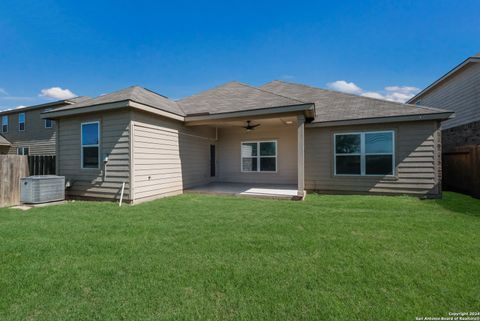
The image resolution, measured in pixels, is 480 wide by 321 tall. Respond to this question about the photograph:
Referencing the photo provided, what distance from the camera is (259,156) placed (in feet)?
34.6

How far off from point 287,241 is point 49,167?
8.68 m

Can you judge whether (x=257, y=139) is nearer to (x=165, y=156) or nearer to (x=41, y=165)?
(x=165, y=156)

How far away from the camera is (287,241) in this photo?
141 inches

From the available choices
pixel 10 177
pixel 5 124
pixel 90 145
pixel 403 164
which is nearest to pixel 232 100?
pixel 90 145

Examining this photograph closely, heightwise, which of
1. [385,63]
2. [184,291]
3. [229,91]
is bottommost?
[184,291]

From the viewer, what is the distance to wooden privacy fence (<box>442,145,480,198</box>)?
24.0ft

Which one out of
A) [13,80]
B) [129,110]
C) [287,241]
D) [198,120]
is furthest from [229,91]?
[13,80]

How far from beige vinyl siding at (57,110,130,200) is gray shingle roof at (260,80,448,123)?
6571mm

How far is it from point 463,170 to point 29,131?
26832 millimetres

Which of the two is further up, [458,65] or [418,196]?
[458,65]

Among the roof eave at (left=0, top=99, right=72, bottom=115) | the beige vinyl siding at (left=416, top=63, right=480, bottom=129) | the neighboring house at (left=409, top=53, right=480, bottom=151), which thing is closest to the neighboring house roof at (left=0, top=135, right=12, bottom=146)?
the roof eave at (left=0, top=99, right=72, bottom=115)

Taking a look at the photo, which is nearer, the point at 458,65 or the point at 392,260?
the point at 392,260

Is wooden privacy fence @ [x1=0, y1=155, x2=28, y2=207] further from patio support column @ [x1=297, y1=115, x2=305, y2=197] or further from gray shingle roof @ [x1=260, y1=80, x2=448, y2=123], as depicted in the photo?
gray shingle roof @ [x1=260, y1=80, x2=448, y2=123]

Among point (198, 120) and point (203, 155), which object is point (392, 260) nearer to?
point (198, 120)
